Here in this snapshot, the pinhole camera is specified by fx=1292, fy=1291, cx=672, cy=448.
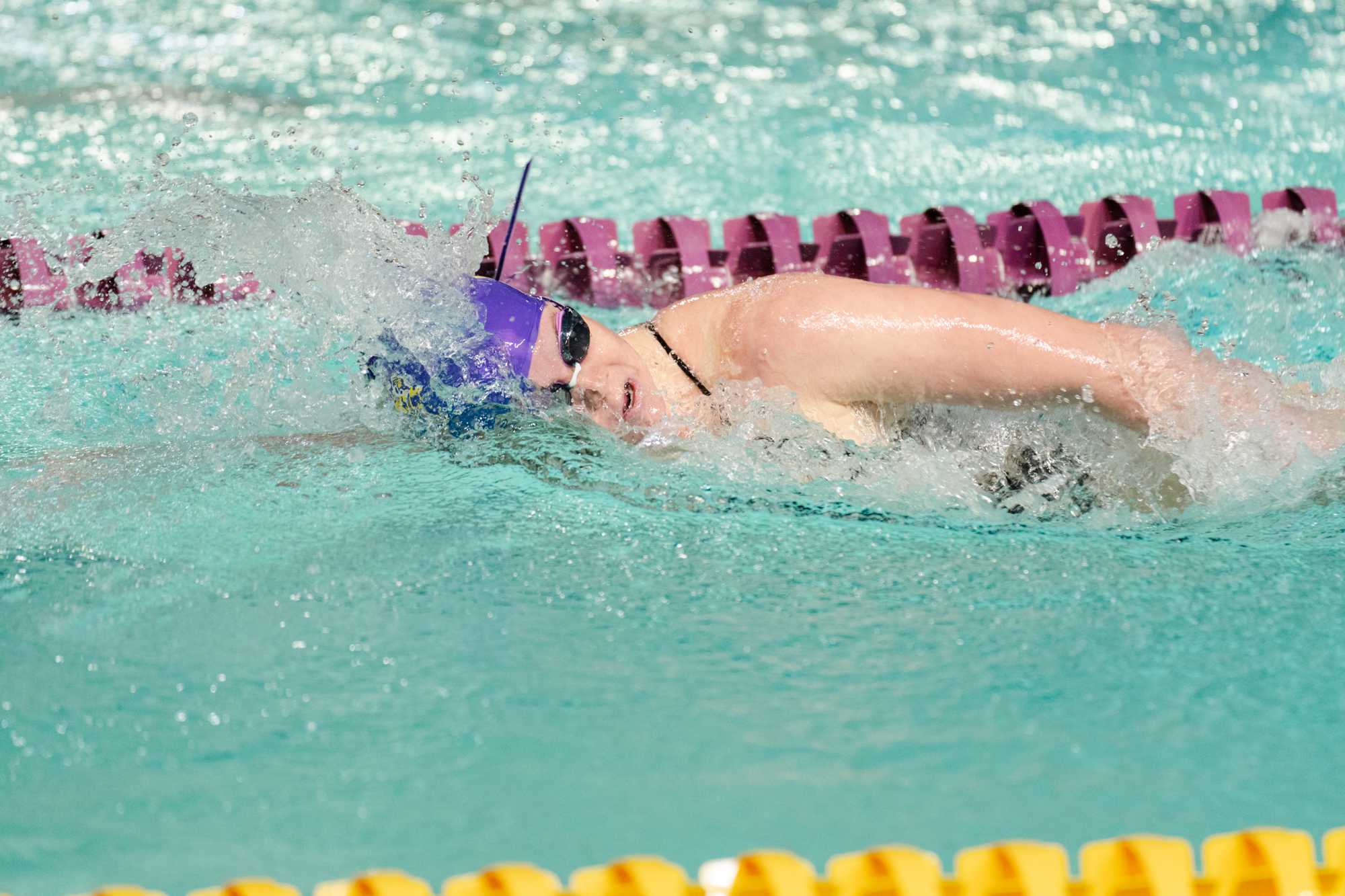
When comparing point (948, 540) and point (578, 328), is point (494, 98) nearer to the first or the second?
point (578, 328)

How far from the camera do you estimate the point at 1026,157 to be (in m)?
5.02

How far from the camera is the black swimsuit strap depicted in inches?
86.2

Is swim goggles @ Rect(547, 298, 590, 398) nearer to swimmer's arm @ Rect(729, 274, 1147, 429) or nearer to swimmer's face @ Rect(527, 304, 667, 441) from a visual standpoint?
swimmer's face @ Rect(527, 304, 667, 441)

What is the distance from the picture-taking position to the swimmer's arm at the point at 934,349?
6.61 ft

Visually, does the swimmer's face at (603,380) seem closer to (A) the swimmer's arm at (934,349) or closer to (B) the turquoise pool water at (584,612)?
(B) the turquoise pool water at (584,612)

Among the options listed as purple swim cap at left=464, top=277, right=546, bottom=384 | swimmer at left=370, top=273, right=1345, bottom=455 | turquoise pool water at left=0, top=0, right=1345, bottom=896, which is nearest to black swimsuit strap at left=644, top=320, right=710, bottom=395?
swimmer at left=370, top=273, right=1345, bottom=455

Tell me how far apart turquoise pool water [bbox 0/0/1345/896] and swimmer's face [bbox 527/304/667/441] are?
8 centimetres

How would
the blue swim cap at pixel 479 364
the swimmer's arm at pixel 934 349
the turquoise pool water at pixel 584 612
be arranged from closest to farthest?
the turquoise pool water at pixel 584 612, the swimmer's arm at pixel 934 349, the blue swim cap at pixel 479 364

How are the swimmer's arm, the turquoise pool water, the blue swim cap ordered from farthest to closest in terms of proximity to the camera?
the blue swim cap → the swimmer's arm → the turquoise pool water

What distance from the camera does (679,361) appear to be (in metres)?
2.22

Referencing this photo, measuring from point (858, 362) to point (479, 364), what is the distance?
2.01 feet

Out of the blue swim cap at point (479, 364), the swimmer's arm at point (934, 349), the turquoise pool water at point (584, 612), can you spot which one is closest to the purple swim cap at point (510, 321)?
the blue swim cap at point (479, 364)

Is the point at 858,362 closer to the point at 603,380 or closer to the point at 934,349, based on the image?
the point at 934,349

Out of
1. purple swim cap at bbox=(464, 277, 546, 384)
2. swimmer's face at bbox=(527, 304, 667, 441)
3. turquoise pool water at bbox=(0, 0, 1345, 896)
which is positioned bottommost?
turquoise pool water at bbox=(0, 0, 1345, 896)
